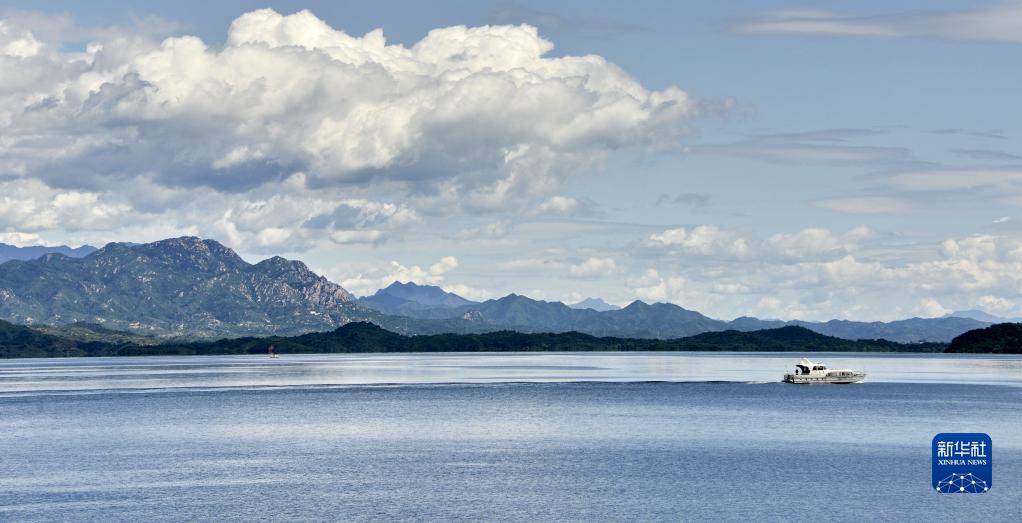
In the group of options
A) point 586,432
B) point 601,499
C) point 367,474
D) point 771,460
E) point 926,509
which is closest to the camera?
point 926,509

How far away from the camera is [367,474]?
11525cm

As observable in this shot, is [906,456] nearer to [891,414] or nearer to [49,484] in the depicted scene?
[891,414]

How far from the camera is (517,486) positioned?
106 m

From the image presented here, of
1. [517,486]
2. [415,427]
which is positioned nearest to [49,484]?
[517,486]

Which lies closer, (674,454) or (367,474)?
(367,474)

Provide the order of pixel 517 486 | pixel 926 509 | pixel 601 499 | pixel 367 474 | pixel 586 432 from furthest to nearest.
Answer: pixel 586 432 < pixel 367 474 < pixel 517 486 < pixel 601 499 < pixel 926 509

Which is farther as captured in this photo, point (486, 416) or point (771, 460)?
point (486, 416)

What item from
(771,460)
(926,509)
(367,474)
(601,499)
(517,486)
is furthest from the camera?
(771,460)

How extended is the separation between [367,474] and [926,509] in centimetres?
5762

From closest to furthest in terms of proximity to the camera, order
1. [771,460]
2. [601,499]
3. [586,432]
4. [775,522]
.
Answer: [775,522] < [601,499] < [771,460] < [586,432]

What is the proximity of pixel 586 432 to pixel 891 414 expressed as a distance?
67.0 m

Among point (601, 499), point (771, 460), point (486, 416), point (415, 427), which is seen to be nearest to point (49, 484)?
point (601, 499)

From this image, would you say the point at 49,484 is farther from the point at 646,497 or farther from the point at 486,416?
the point at 486,416

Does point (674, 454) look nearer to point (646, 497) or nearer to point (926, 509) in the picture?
point (646, 497)
